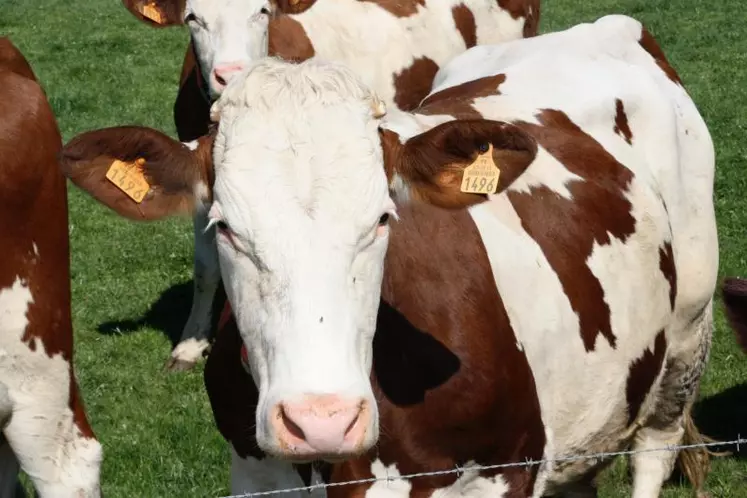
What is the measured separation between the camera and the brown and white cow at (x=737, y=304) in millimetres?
3736

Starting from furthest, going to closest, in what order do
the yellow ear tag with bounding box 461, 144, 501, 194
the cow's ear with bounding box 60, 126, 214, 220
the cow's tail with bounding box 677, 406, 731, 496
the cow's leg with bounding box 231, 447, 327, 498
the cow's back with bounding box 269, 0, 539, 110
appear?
1. the cow's back with bounding box 269, 0, 539, 110
2. the cow's tail with bounding box 677, 406, 731, 496
3. the cow's leg with bounding box 231, 447, 327, 498
4. the yellow ear tag with bounding box 461, 144, 501, 194
5. the cow's ear with bounding box 60, 126, 214, 220

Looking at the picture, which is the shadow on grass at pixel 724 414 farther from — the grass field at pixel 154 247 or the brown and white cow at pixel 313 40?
the brown and white cow at pixel 313 40

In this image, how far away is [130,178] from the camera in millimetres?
3641

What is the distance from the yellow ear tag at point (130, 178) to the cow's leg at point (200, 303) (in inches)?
158

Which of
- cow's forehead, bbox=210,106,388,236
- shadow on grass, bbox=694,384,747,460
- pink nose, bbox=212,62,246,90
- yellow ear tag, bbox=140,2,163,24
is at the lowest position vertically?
shadow on grass, bbox=694,384,747,460

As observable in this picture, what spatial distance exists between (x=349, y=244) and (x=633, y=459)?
9.55 ft

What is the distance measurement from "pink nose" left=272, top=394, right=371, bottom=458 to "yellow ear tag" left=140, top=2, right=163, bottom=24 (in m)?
5.65

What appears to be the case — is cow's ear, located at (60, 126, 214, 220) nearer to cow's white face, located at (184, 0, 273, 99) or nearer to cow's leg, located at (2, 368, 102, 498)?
cow's leg, located at (2, 368, 102, 498)

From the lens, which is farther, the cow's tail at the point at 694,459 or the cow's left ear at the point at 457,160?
the cow's tail at the point at 694,459

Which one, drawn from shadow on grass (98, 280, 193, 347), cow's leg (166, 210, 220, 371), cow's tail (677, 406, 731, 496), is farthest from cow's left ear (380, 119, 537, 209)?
shadow on grass (98, 280, 193, 347)

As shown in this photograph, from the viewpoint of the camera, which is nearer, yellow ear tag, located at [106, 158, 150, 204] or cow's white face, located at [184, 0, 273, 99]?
yellow ear tag, located at [106, 158, 150, 204]

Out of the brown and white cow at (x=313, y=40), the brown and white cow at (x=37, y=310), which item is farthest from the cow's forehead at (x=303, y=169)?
the brown and white cow at (x=313, y=40)

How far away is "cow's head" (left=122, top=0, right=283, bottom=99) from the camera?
7477mm

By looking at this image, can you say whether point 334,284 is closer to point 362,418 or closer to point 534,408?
point 362,418
